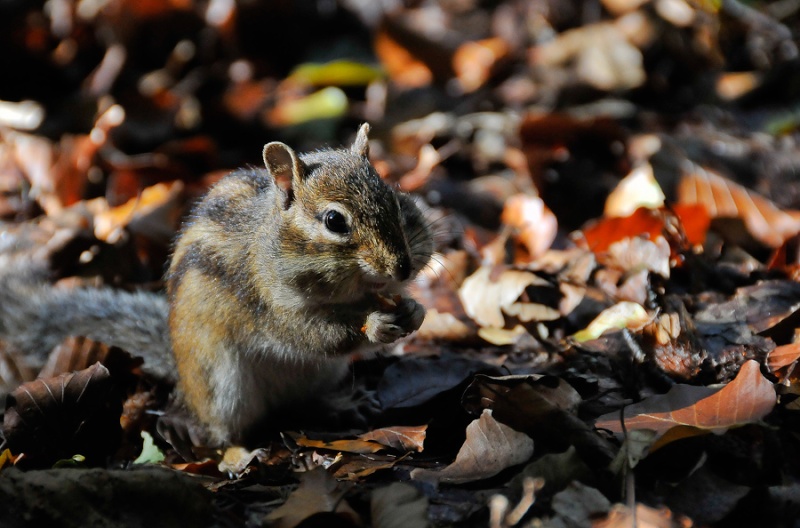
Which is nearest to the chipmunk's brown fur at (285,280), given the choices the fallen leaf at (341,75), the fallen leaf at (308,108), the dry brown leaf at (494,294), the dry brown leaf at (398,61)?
the dry brown leaf at (494,294)

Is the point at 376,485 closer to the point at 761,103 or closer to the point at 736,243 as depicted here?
the point at 736,243

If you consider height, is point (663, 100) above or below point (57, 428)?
below

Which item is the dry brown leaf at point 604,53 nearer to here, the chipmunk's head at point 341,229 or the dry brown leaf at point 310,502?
the chipmunk's head at point 341,229

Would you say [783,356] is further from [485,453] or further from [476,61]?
[476,61]

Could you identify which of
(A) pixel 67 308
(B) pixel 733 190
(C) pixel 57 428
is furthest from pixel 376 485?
(B) pixel 733 190

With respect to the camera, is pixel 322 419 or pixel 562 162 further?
pixel 562 162

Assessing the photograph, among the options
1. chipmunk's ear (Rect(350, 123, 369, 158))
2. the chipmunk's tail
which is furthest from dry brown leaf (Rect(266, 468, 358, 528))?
the chipmunk's tail
